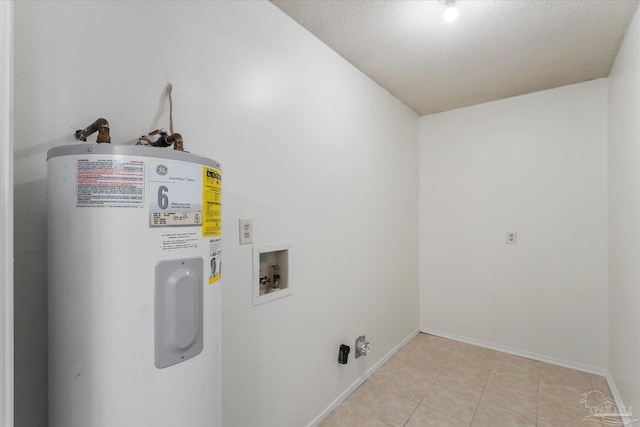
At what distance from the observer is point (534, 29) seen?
177cm

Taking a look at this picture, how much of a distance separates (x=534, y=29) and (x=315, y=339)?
227cm

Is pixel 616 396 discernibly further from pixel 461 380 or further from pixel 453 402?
pixel 453 402

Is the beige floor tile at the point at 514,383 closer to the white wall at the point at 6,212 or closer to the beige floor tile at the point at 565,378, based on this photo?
the beige floor tile at the point at 565,378

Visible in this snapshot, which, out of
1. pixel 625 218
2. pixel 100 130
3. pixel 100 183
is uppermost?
pixel 100 130

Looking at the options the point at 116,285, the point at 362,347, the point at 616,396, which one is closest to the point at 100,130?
the point at 116,285

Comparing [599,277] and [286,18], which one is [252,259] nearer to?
[286,18]

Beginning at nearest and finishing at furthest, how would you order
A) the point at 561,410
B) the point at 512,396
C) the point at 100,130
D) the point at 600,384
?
1. the point at 100,130
2. the point at 561,410
3. the point at 512,396
4. the point at 600,384

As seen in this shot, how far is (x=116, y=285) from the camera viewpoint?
70 centimetres

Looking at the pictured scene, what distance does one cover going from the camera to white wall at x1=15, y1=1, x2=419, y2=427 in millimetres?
844

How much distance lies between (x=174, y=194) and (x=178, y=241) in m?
0.12

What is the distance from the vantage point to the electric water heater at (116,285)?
69 centimetres

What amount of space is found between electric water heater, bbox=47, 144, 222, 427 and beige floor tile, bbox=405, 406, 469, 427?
164 centimetres

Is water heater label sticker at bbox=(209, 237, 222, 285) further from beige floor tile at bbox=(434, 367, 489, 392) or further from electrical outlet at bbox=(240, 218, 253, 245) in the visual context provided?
beige floor tile at bbox=(434, 367, 489, 392)

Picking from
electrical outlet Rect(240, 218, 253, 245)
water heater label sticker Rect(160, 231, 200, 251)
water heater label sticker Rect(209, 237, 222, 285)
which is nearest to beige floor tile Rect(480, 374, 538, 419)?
electrical outlet Rect(240, 218, 253, 245)
